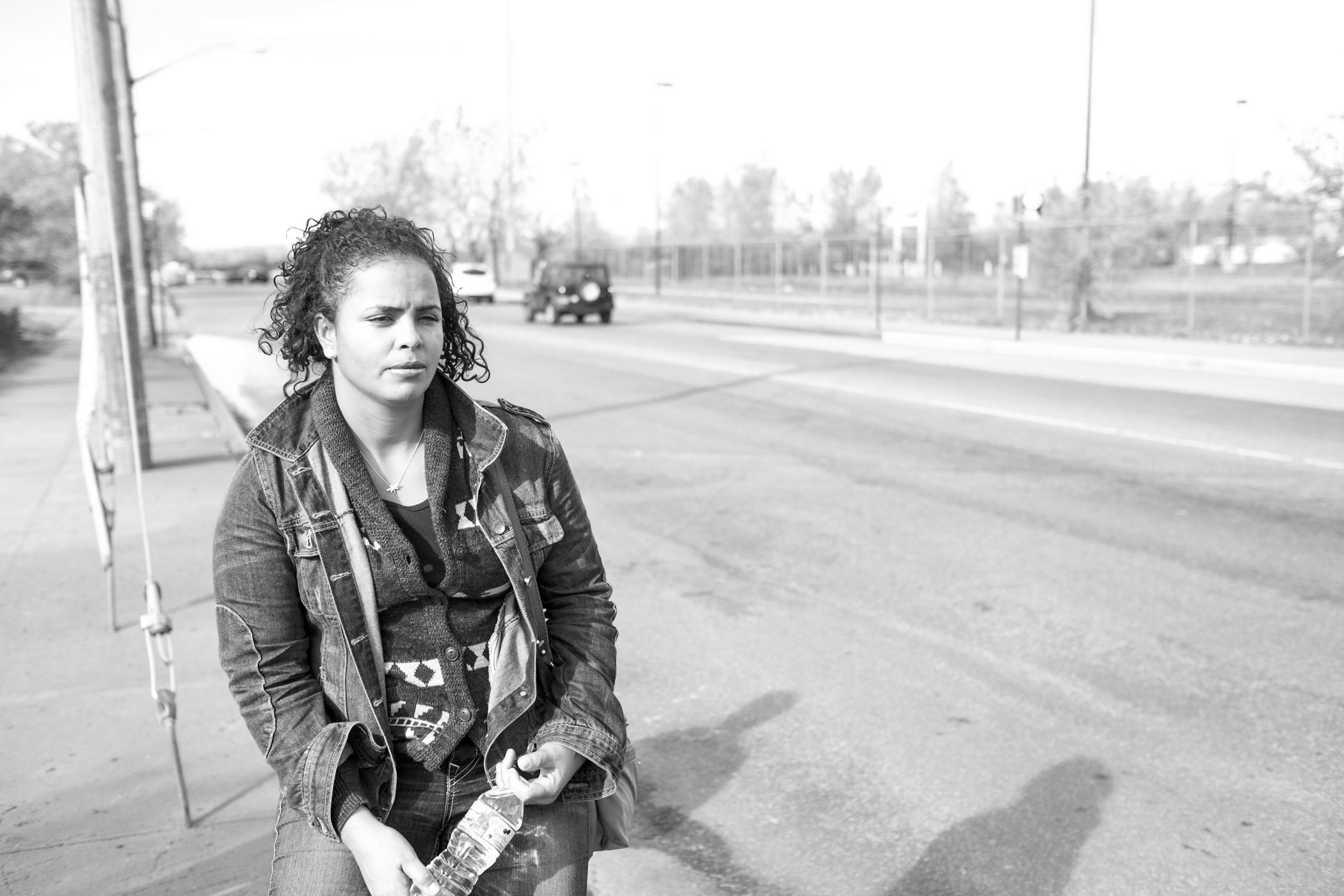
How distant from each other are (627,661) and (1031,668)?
5.51 feet

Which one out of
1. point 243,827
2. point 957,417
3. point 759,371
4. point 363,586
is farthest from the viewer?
point 759,371

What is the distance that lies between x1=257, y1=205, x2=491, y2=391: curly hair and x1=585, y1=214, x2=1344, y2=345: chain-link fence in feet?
65.9

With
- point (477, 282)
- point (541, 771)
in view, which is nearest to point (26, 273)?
point (477, 282)

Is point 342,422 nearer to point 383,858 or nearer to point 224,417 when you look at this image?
point 383,858

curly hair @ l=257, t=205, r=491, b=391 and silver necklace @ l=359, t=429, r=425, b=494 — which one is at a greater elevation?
curly hair @ l=257, t=205, r=491, b=391

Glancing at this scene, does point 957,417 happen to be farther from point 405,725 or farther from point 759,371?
point 405,725

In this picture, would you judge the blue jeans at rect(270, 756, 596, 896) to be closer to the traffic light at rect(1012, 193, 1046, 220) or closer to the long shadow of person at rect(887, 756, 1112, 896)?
the long shadow of person at rect(887, 756, 1112, 896)

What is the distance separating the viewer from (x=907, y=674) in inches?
205

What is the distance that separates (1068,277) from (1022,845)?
77.3ft

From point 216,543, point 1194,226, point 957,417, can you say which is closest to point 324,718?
point 216,543

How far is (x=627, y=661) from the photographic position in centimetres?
546

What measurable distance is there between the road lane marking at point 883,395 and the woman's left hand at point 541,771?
890 cm

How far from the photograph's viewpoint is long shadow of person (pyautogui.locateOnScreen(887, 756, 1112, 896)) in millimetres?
3477

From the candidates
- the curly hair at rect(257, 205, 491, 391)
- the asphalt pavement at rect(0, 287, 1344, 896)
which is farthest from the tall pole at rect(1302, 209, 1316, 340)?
the curly hair at rect(257, 205, 491, 391)
